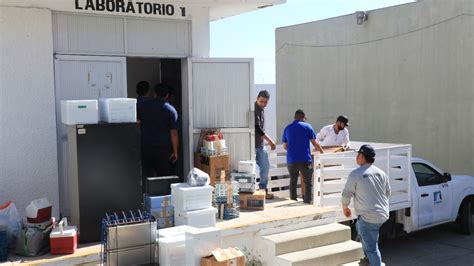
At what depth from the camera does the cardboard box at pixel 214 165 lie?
24.7ft

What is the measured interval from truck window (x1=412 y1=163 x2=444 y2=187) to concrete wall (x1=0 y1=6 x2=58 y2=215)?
6391 millimetres

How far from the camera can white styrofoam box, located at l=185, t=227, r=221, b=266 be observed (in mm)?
5480

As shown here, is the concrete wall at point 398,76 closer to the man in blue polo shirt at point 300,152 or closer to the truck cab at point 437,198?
the truck cab at point 437,198

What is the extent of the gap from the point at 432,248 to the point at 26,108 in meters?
7.16

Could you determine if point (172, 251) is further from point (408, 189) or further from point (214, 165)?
point (408, 189)

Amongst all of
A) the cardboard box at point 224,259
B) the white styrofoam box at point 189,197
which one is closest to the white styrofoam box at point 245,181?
the white styrofoam box at point 189,197

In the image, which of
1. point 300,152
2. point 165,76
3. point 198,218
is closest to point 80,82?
point 165,76

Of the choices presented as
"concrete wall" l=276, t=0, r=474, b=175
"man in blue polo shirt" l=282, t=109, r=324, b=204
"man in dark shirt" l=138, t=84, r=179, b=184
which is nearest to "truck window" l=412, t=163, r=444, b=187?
"man in blue polo shirt" l=282, t=109, r=324, b=204

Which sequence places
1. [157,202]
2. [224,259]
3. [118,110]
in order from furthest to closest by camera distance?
1. [157,202]
2. [118,110]
3. [224,259]

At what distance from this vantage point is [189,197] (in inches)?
244

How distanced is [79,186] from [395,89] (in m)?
12.0

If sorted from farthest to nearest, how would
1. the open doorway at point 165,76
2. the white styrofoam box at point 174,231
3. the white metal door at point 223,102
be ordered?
1. the open doorway at point 165,76
2. the white metal door at point 223,102
3. the white styrofoam box at point 174,231

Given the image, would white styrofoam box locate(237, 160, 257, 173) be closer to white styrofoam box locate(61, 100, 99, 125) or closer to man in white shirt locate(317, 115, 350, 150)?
white styrofoam box locate(61, 100, 99, 125)

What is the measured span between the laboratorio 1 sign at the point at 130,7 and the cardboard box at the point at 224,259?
377cm
